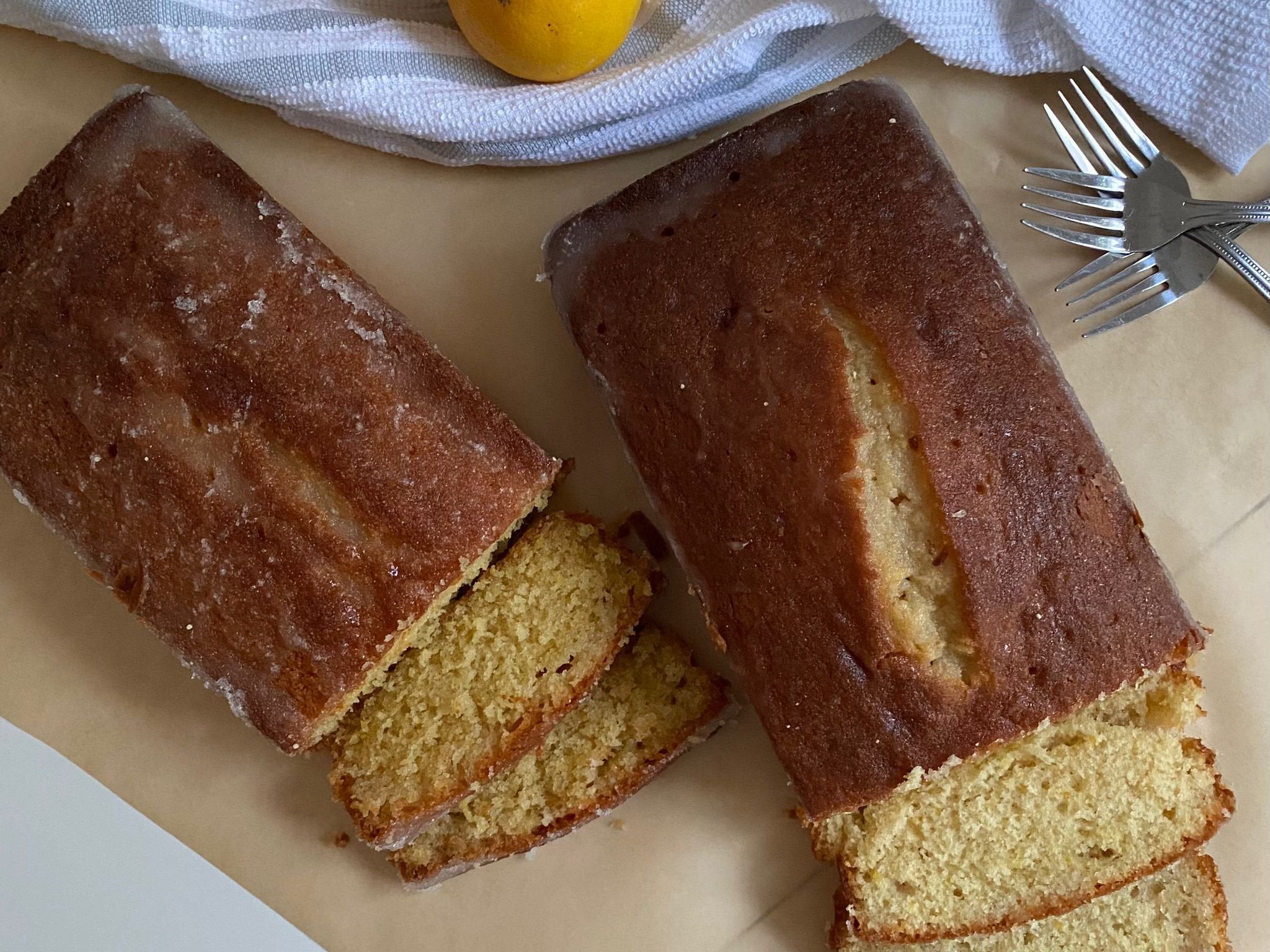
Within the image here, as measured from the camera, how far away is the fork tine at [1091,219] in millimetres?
2375

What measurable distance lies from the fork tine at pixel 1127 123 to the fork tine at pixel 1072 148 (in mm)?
113

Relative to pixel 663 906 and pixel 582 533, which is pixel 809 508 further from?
pixel 663 906

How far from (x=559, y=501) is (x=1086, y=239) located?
153 cm

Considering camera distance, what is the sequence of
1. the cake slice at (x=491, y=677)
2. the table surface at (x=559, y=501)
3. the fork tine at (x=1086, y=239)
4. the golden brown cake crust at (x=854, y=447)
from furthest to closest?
the table surface at (x=559, y=501) < the fork tine at (x=1086, y=239) < the cake slice at (x=491, y=677) < the golden brown cake crust at (x=854, y=447)

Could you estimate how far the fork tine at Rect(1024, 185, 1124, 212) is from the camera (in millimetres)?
2371

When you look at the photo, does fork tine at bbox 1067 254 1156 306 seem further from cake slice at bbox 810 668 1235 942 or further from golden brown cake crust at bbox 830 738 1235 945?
golden brown cake crust at bbox 830 738 1235 945

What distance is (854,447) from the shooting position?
201 centimetres

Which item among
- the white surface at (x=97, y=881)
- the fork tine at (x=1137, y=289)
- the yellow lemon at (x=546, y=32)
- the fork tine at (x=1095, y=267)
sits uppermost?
the yellow lemon at (x=546, y=32)

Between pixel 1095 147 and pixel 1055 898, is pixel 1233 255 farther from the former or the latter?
pixel 1055 898

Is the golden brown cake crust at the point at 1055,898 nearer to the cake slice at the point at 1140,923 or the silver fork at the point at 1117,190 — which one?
the cake slice at the point at 1140,923

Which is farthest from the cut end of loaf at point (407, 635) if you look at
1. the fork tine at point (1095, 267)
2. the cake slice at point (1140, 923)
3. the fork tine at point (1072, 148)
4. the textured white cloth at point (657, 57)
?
the fork tine at point (1072, 148)

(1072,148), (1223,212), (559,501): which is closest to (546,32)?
(559,501)

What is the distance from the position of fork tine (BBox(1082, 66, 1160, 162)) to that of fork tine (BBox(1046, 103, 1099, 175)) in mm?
113

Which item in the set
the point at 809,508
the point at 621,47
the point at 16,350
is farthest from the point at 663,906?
the point at 621,47
